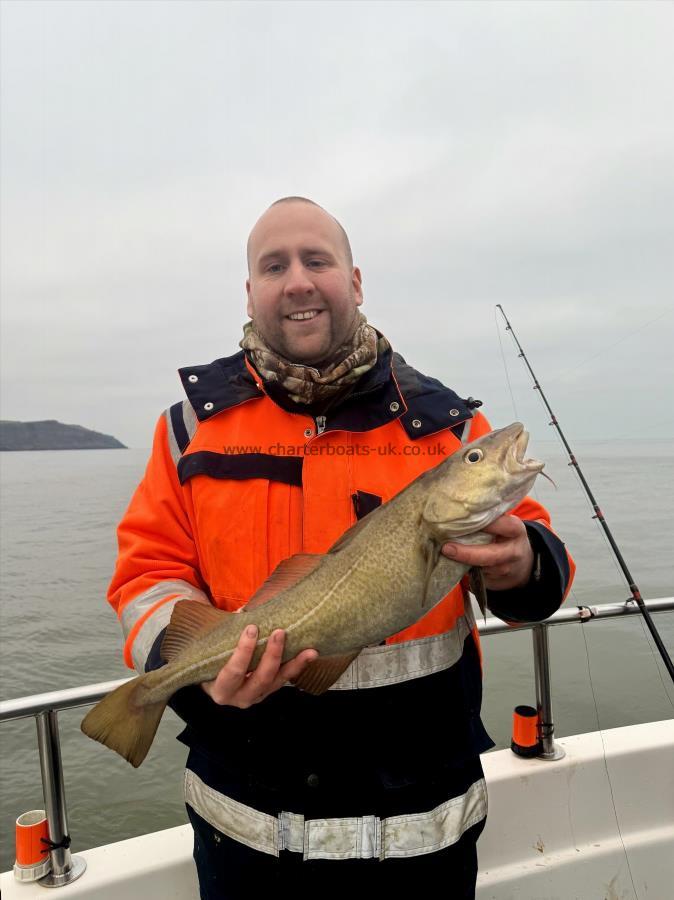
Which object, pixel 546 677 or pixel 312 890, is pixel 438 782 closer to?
pixel 312 890

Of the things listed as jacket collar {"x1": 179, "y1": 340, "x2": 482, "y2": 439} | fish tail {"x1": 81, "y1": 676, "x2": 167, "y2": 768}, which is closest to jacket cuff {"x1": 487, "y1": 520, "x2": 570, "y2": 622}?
jacket collar {"x1": 179, "y1": 340, "x2": 482, "y2": 439}

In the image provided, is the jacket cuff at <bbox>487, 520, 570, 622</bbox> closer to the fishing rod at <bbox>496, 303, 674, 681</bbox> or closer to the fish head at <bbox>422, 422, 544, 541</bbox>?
the fish head at <bbox>422, 422, 544, 541</bbox>

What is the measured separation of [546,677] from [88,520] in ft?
115

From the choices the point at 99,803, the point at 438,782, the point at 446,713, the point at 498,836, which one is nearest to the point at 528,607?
the point at 446,713

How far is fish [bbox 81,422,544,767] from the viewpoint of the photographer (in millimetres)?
2035

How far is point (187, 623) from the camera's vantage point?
7.19 feet

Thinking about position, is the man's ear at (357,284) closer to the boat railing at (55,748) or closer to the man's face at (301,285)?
the man's face at (301,285)

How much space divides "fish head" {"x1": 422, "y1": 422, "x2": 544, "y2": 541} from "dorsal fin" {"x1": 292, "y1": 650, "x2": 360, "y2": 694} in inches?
21.0

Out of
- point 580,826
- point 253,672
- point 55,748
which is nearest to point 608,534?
point 580,826

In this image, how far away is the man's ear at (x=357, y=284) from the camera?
2.86 m

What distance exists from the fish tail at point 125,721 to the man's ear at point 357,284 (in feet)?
6.12

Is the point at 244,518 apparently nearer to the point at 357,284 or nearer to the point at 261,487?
the point at 261,487

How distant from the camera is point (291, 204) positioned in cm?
269

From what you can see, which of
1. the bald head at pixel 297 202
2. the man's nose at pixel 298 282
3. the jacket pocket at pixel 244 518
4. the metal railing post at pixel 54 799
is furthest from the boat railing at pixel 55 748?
the bald head at pixel 297 202
